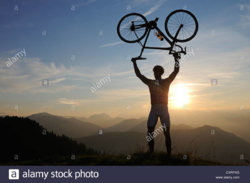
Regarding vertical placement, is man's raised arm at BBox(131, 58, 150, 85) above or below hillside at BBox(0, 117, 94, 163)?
above

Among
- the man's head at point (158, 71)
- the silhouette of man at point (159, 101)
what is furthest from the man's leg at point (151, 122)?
the man's head at point (158, 71)

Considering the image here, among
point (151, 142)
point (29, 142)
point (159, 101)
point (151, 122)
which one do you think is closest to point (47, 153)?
point (29, 142)

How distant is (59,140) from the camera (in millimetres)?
20406

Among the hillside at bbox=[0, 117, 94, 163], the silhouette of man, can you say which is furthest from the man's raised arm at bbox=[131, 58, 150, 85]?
the hillside at bbox=[0, 117, 94, 163]

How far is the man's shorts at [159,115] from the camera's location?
826 centimetres

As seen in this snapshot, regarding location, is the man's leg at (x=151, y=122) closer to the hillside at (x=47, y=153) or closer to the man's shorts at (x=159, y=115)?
the man's shorts at (x=159, y=115)

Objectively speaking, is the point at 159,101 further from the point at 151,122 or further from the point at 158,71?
the point at 158,71

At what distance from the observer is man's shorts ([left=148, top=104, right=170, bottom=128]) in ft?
27.1

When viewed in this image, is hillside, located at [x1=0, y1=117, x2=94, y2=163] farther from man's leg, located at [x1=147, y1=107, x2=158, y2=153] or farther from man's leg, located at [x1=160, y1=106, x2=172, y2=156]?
man's leg, located at [x1=160, y1=106, x2=172, y2=156]

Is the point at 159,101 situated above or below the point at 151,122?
above

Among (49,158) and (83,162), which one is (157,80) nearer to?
(83,162)

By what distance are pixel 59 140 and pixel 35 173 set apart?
44.8 ft

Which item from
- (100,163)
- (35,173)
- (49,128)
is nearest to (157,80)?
(100,163)

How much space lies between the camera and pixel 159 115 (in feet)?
27.3
